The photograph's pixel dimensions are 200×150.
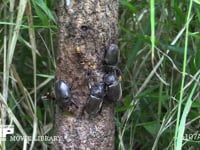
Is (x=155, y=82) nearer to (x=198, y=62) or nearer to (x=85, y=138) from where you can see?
(x=198, y=62)

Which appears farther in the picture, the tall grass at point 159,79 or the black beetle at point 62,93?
the tall grass at point 159,79

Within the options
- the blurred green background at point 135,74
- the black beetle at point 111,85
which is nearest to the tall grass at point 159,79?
the blurred green background at point 135,74

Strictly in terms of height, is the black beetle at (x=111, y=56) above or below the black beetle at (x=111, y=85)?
above

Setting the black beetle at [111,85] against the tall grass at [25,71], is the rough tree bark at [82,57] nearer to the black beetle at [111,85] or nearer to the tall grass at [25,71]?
the black beetle at [111,85]

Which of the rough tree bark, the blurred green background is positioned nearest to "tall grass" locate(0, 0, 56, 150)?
the blurred green background

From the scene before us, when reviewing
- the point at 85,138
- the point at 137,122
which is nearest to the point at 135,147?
the point at 137,122

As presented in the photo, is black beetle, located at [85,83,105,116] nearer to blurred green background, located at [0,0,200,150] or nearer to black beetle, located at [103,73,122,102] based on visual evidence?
black beetle, located at [103,73,122,102]
